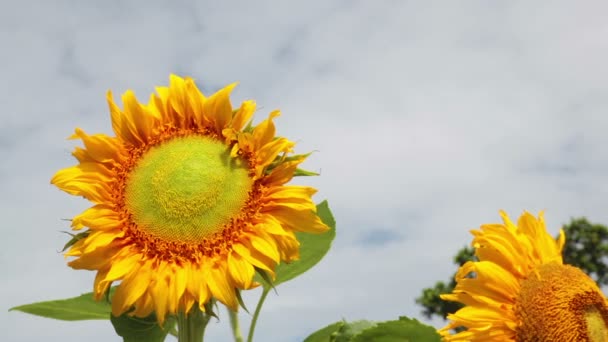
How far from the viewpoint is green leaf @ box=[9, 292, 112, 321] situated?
381 centimetres

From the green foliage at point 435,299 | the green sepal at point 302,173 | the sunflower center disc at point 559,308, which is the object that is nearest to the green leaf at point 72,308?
the green sepal at point 302,173

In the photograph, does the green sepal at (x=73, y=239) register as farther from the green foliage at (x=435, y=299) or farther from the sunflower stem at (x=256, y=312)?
the green foliage at (x=435, y=299)

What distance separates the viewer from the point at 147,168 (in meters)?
3.21

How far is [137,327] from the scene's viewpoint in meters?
3.39

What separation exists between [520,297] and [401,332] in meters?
0.74

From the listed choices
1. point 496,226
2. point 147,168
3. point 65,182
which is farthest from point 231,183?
point 496,226

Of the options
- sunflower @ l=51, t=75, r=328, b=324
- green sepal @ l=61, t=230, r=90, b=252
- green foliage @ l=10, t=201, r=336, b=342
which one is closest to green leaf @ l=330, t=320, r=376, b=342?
green foliage @ l=10, t=201, r=336, b=342

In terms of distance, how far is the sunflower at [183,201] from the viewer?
289 centimetres

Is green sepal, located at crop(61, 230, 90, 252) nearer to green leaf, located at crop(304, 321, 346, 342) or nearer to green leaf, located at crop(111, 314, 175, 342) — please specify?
green leaf, located at crop(111, 314, 175, 342)

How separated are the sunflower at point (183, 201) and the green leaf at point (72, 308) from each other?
750mm

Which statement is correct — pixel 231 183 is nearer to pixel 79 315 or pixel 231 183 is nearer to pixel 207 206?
pixel 207 206

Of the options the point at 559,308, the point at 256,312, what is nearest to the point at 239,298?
the point at 256,312

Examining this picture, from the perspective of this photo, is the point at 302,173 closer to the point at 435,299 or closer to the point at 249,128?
the point at 249,128

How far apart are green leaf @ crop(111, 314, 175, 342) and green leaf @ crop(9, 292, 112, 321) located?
0.40m
